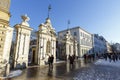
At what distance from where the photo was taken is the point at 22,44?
49.2 ft

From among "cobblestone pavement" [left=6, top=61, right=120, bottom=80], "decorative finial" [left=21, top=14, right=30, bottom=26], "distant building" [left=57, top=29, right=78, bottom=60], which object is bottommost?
"cobblestone pavement" [left=6, top=61, right=120, bottom=80]

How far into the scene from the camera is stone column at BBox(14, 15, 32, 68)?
14.0 metres

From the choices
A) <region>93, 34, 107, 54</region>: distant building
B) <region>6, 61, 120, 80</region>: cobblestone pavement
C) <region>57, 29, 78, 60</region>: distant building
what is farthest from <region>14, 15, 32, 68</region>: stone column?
<region>93, 34, 107, 54</region>: distant building

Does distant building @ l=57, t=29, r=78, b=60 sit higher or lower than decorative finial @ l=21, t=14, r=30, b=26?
lower

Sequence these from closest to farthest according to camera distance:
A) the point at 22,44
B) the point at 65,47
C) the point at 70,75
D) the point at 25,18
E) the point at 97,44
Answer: the point at 70,75 < the point at 22,44 < the point at 25,18 < the point at 65,47 < the point at 97,44

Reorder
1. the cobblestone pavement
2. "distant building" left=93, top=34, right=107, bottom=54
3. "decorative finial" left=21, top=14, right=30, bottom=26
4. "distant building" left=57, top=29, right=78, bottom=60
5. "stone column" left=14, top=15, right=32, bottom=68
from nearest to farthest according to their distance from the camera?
the cobblestone pavement
"stone column" left=14, top=15, right=32, bottom=68
"decorative finial" left=21, top=14, right=30, bottom=26
"distant building" left=57, top=29, right=78, bottom=60
"distant building" left=93, top=34, right=107, bottom=54

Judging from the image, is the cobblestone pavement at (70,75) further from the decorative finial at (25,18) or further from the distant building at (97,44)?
the distant building at (97,44)

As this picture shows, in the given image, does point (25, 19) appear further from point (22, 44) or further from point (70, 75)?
point (70, 75)

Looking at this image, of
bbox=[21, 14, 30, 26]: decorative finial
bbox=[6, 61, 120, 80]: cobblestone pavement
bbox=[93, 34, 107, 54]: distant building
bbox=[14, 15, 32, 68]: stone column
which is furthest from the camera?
bbox=[93, 34, 107, 54]: distant building

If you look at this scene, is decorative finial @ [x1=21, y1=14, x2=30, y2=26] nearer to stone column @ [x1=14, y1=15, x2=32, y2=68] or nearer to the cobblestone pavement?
stone column @ [x1=14, y1=15, x2=32, y2=68]

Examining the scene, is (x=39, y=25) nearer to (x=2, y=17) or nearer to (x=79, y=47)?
(x=2, y=17)

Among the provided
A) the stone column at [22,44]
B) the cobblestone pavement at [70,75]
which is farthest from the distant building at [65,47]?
the cobblestone pavement at [70,75]

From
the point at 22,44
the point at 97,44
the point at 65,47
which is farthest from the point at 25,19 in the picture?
the point at 97,44

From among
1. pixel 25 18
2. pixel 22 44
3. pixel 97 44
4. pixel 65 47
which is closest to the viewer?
pixel 22 44
